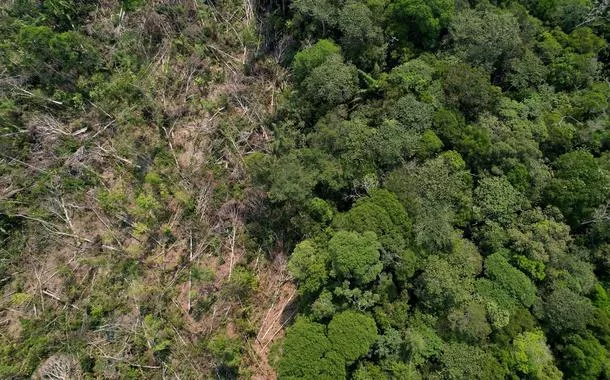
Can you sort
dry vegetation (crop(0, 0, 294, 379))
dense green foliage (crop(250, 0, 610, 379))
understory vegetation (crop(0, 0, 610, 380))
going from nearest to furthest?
dense green foliage (crop(250, 0, 610, 379)), understory vegetation (crop(0, 0, 610, 380)), dry vegetation (crop(0, 0, 294, 379))

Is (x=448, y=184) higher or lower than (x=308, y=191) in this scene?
higher

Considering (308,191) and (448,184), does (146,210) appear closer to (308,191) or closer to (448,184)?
(308,191)

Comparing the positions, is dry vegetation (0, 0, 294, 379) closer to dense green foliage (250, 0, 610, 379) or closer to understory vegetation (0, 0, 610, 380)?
understory vegetation (0, 0, 610, 380)

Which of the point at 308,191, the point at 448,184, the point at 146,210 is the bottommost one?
the point at 146,210

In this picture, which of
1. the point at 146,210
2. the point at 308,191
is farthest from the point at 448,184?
the point at 146,210

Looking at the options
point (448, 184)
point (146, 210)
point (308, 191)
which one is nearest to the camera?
point (448, 184)

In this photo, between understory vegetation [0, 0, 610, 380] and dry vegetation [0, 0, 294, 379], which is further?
dry vegetation [0, 0, 294, 379]

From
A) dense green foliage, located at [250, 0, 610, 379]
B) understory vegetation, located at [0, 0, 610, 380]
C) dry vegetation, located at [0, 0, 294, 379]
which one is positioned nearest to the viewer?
dense green foliage, located at [250, 0, 610, 379]

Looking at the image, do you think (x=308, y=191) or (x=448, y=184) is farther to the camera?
(x=308, y=191)

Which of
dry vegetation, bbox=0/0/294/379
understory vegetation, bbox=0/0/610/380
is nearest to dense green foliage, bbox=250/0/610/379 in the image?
understory vegetation, bbox=0/0/610/380
